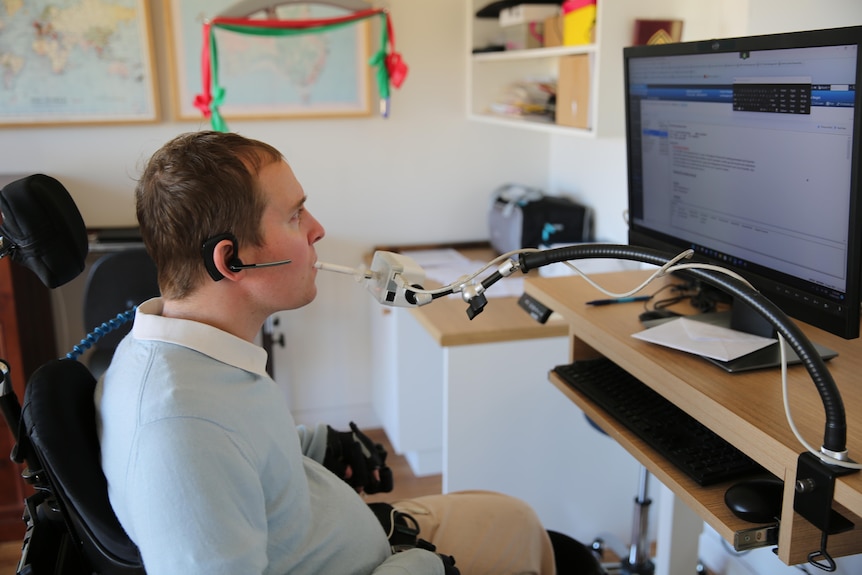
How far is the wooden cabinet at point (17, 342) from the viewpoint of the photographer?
2.46 meters

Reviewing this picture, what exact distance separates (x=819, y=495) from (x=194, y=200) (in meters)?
0.85

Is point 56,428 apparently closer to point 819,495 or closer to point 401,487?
point 819,495

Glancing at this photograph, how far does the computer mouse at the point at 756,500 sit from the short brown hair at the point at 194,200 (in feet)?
2.39

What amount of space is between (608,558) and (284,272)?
5.27ft

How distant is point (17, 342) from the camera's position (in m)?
2.48

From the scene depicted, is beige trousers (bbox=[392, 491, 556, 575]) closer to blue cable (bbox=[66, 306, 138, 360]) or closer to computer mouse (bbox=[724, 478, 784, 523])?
computer mouse (bbox=[724, 478, 784, 523])

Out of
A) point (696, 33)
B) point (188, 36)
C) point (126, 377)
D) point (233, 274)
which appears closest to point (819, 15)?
point (696, 33)

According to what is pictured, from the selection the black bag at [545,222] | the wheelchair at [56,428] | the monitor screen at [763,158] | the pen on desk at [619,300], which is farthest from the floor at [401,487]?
the wheelchair at [56,428]

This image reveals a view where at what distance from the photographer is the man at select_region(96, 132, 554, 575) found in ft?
3.12

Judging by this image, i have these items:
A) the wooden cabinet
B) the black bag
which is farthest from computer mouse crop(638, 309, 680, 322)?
the wooden cabinet

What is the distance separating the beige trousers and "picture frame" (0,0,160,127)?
1879 mm

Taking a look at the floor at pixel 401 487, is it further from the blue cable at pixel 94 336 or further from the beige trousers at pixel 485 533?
the blue cable at pixel 94 336

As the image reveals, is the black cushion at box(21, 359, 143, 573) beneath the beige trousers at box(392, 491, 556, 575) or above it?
above

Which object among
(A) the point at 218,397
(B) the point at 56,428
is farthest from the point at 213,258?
(B) the point at 56,428
